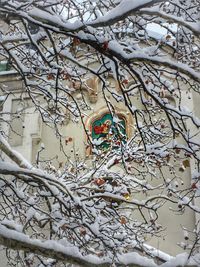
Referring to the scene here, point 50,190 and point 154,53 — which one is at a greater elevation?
point 154,53

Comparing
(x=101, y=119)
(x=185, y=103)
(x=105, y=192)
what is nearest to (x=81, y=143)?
(x=101, y=119)

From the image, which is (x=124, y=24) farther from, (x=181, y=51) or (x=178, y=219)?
(x=178, y=219)

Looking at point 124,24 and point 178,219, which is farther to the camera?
point 178,219

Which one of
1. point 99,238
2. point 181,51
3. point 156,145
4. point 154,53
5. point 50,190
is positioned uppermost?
point 181,51

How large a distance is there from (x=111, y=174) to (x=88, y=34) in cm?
428

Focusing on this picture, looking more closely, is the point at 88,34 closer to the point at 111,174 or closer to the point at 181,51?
the point at 181,51

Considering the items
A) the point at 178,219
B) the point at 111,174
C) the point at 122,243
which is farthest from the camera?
the point at 178,219

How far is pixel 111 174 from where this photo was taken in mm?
9188

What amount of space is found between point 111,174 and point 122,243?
2.06 m

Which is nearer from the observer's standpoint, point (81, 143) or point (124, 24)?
point (124, 24)

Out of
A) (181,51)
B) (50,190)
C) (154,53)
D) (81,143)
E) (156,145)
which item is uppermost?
(81,143)

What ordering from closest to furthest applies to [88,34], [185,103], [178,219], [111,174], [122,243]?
[88,34], [122,243], [111,174], [178,219], [185,103]

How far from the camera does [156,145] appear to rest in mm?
6094

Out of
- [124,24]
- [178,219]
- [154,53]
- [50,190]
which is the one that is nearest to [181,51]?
[124,24]
